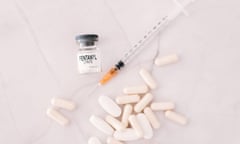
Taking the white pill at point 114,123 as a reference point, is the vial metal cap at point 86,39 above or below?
above

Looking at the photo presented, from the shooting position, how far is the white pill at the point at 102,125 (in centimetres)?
103

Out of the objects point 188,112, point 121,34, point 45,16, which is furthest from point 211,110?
point 45,16

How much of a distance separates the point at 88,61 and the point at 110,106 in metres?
0.12

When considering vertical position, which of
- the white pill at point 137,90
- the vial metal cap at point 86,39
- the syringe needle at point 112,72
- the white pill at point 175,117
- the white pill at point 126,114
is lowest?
the white pill at point 175,117

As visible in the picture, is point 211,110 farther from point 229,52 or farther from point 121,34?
point 121,34

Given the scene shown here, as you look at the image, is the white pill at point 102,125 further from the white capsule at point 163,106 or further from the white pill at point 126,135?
the white capsule at point 163,106

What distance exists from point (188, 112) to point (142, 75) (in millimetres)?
148

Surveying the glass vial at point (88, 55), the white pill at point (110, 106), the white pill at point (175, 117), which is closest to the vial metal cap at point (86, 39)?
the glass vial at point (88, 55)

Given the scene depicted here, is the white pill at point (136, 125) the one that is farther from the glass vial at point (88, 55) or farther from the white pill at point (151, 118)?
the glass vial at point (88, 55)

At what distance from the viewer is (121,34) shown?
1.06m

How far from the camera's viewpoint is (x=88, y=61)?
3.37ft

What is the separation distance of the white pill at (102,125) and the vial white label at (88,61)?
4.7 inches

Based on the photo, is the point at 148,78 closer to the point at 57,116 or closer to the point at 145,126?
the point at 145,126

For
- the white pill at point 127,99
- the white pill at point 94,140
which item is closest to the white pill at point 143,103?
the white pill at point 127,99
